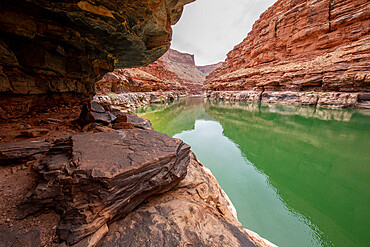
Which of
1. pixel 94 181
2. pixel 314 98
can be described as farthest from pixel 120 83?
pixel 314 98

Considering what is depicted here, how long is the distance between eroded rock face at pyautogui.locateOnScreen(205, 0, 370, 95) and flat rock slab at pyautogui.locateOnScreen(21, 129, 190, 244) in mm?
20302

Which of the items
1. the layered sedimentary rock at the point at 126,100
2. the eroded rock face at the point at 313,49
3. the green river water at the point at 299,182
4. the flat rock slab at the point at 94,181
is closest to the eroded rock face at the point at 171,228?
the flat rock slab at the point at 94,181

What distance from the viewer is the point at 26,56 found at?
3.45 metres

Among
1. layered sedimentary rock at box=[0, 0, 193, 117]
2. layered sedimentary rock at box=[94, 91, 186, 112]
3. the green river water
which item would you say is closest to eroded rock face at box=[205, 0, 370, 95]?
the green river water

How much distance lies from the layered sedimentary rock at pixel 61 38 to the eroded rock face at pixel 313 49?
1946 centimetres

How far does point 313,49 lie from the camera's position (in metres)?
20.8

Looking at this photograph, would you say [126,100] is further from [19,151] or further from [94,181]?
[94,181]

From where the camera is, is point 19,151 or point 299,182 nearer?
point 19,151

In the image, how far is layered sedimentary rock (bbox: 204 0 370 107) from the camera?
13312 mm

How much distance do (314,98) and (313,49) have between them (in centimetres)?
1258

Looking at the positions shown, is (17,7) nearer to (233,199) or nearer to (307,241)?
(233,199)

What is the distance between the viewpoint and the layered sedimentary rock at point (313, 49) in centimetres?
1331

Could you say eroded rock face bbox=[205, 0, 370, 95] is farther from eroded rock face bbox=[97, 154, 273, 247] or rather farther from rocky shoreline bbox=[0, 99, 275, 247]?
rocky shoreline bbox=[0, 99, 275, 247]

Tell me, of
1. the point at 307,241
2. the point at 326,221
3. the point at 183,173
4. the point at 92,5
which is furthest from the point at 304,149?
the point at 92,5
